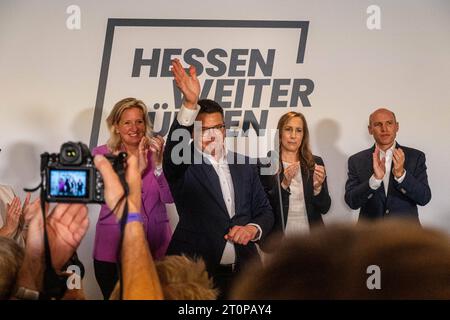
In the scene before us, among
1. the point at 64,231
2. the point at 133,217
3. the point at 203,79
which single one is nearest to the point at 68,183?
the point at 64,231

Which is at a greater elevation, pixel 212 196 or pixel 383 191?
pixel 383 191

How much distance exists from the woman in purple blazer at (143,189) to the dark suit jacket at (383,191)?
3.53 feet

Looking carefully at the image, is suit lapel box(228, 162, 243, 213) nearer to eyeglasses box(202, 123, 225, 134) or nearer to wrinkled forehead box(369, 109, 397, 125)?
eyeglasses box(202, 123, 225, 134)

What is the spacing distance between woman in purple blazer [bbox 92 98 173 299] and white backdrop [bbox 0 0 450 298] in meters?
0.07

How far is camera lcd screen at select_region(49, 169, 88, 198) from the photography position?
1882 millimetres

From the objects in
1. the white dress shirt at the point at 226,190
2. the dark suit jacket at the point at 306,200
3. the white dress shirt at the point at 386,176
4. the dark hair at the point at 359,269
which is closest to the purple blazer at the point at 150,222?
the white dress shirt at the point at 226,190

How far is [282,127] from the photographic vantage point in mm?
3977

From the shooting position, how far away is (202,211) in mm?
3857

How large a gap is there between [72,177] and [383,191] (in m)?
2.53

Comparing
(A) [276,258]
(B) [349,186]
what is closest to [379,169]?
(B) [349,186]

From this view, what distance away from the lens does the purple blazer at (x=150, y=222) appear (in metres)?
3.88

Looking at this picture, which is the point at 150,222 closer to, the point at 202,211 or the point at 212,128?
the point at 202,211

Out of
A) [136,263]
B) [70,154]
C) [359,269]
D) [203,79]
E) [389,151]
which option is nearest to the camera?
[359,269]
